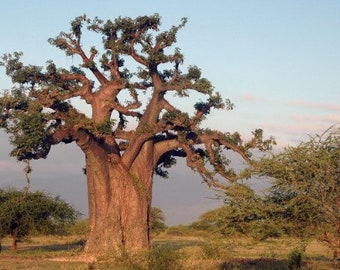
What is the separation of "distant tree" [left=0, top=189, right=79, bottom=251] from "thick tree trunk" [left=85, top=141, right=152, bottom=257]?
21.1ft

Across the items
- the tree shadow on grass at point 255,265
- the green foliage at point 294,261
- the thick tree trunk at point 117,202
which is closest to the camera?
the green foliage at point 294,261

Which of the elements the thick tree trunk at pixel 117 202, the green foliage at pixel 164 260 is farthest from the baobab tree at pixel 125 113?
the green foliage at pixel 164 260

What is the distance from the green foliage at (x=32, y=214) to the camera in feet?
113

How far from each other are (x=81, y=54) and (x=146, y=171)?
19.4 feet

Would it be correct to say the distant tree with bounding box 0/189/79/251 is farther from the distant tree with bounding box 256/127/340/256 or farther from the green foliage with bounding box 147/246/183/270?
the distant tree with bounding box 256/127/340/256

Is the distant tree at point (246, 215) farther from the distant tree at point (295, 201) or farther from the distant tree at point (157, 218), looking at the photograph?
the distant tree at point (157, 218)

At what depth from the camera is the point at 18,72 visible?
28.6 meters

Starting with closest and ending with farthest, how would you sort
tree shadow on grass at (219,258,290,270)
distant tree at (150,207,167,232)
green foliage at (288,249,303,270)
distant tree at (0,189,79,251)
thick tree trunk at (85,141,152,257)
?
green foliage at (288,249,303,270) < tree shadow on grass at (219,258,290,270) < thick tree trunk at (85,141,152,257) < distant tree at (0,189,79,251) < distant tree at (150,207,167,232)

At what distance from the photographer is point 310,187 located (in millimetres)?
12312

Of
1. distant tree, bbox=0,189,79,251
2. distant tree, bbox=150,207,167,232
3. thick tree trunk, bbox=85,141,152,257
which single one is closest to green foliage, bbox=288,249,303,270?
thick tree trunk, bbox=85,141,152,257

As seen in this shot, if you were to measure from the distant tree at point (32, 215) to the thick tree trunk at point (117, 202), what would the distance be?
644cm

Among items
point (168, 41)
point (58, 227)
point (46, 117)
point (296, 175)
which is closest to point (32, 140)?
point (46, 117)

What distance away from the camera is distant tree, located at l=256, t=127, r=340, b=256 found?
12180mm

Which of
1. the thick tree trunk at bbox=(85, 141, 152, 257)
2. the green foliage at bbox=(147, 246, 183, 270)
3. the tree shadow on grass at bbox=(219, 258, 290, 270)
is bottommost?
the tree shadow on grass at bbox=(219, 258, 290, 270)
